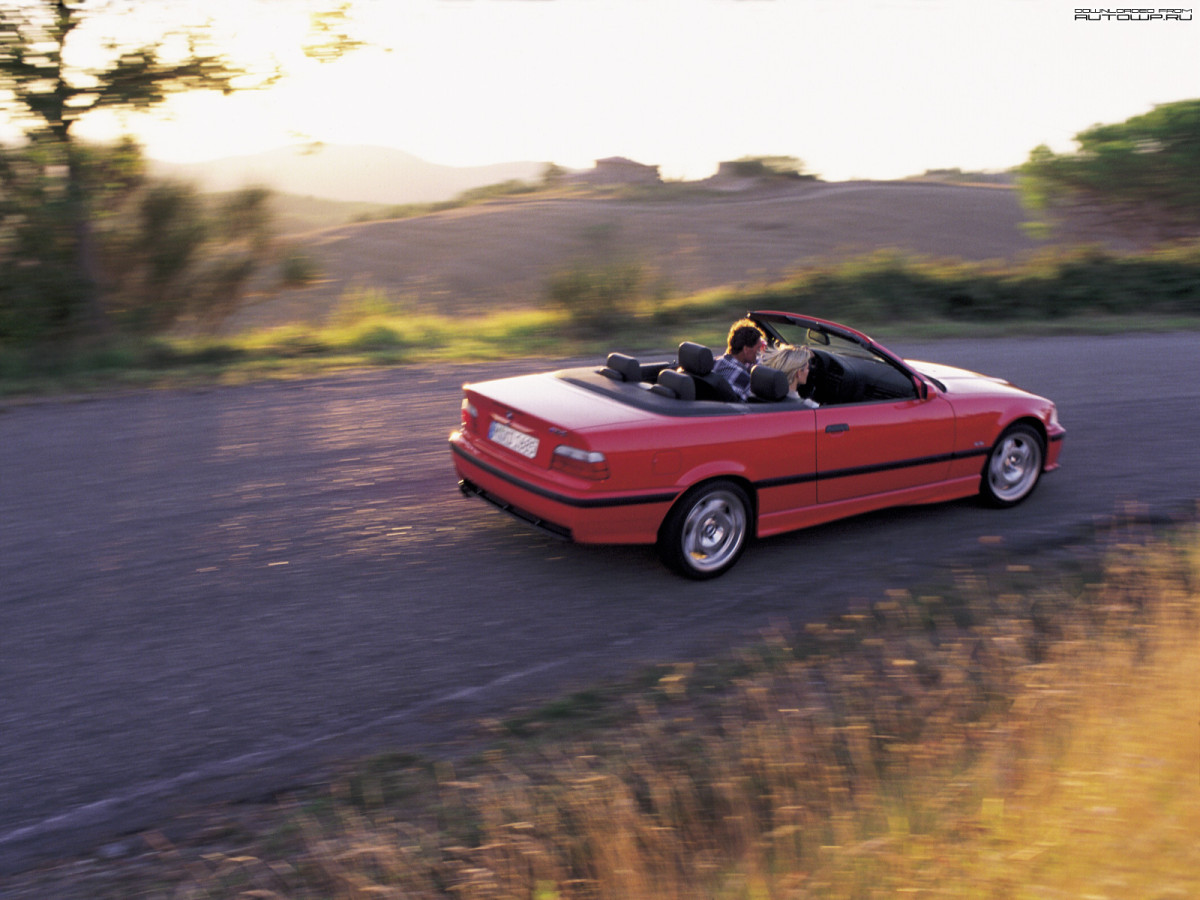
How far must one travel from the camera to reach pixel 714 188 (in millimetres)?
56969

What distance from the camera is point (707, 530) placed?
217 inches

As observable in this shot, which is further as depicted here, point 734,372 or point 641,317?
point 641,317

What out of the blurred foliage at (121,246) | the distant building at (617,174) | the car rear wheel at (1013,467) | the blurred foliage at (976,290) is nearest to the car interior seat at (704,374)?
the car rear wheel at (1013,467)

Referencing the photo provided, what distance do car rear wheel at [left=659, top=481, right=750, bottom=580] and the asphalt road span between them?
145 millimetres

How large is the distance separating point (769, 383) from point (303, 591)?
284cm

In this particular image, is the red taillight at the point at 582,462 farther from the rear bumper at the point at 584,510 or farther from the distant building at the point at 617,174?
the distant building at the point at 617,174

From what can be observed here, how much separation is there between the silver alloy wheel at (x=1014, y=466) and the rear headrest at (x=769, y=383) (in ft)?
6.57

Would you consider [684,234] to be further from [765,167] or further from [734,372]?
[734,372]

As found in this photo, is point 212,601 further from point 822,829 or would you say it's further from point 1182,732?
point 1182,732

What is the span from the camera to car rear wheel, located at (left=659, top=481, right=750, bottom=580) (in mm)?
5312

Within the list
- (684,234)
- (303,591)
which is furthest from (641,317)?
(684,234)

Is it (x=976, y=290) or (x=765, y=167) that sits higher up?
(x=765, y=167)

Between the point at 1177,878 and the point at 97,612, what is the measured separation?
4731mm

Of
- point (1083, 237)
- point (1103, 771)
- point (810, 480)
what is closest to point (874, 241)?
point (1083, 237)
